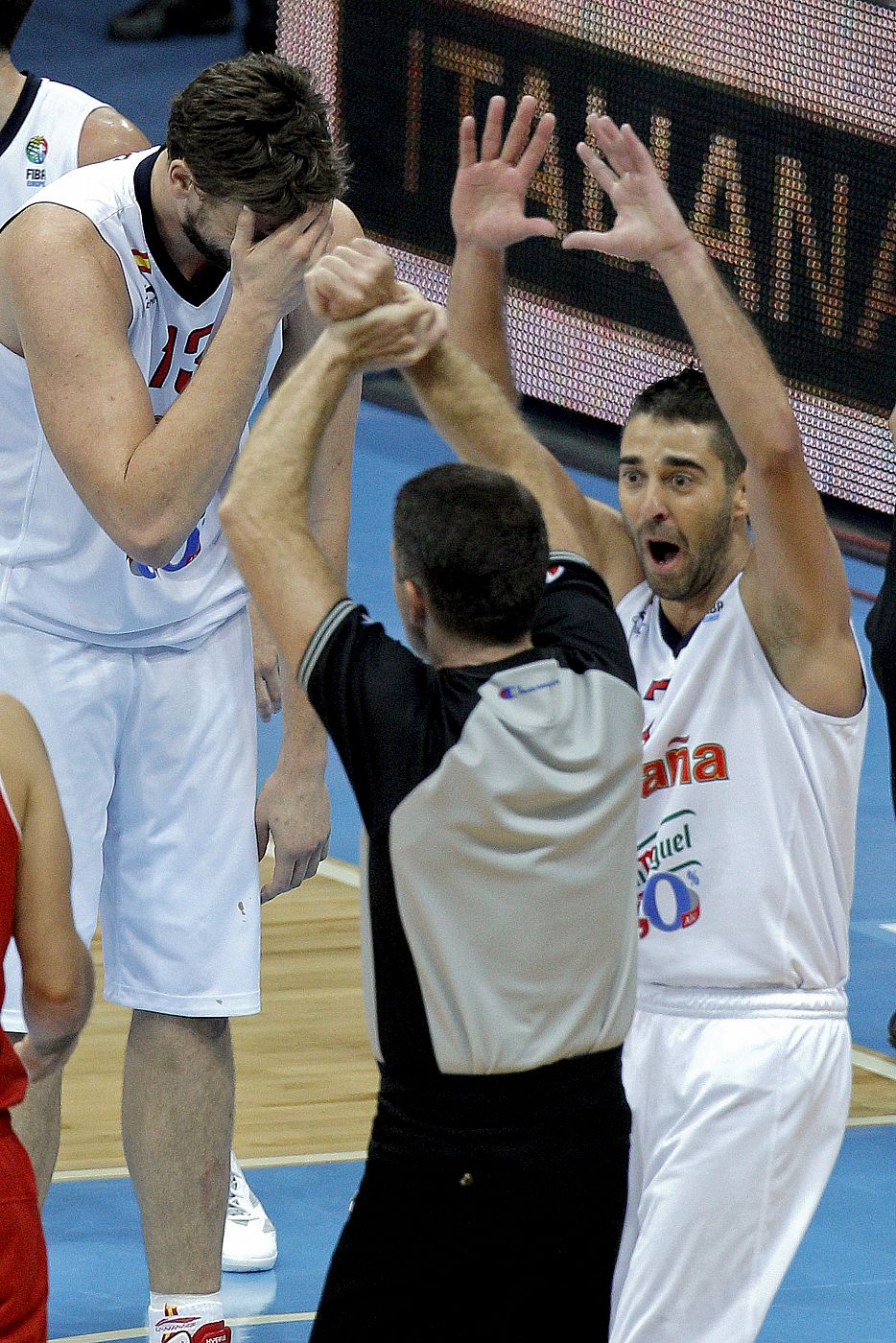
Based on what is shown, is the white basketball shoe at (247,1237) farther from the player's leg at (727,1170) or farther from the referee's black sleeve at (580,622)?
the referee's black sleeve at (580,622)

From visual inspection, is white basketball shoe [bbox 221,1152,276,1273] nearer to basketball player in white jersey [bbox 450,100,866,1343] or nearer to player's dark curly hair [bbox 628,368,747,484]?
basketball player in white jersey [bbox 450,100,866,1343]

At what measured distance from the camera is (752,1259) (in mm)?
3676

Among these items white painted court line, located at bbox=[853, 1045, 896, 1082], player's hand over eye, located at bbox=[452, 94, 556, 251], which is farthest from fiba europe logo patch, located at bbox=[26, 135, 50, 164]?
white painted court line, located at bbox=[853, 1045, 896, 1082]

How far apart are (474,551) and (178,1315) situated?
185 cm

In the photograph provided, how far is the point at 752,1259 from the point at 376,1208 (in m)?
0.88

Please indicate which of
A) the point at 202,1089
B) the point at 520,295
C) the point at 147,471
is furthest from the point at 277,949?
the point at 520,295

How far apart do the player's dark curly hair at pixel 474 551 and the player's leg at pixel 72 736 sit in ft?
4.34

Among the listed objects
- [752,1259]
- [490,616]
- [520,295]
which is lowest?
[520,295]

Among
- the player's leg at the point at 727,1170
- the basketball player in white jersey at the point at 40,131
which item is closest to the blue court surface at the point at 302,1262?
→ the basketball player in white jersey at the point at 40,131

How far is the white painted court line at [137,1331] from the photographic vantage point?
4434 mm

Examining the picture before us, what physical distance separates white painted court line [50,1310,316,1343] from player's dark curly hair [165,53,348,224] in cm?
208

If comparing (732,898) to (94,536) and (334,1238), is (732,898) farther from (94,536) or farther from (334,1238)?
(334,1238)

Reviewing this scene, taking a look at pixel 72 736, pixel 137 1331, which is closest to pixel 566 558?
pixel 72 736

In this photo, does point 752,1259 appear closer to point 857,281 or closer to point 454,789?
point 454,789
